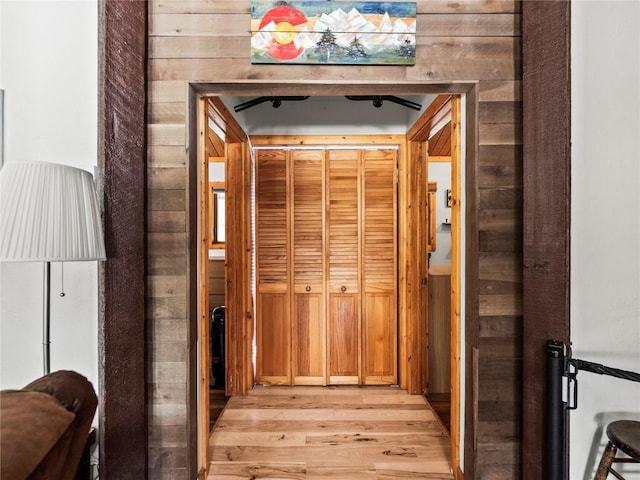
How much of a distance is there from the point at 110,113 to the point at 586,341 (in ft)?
7.60

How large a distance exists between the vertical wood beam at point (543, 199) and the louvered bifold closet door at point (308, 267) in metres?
1.66

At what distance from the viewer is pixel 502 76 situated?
5.21 feet

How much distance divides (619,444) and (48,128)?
8.83 ft

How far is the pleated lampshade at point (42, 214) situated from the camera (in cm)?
101

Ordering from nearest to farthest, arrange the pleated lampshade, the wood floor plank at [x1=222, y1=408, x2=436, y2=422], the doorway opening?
1. the pleated lampshade
2. the wood floor plank at [x1=222, y1=408, x2=436, y2=422]
3. the doorway opening

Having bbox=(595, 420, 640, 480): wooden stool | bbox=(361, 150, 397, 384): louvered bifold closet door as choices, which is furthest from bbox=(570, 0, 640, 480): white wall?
bbox=(361, 150, 397, 384): louvered bifold closet door

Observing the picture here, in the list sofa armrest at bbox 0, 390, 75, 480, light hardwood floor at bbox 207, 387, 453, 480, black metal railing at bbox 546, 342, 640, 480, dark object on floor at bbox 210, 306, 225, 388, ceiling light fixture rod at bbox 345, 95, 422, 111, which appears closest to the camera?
sofa armrest at bbox 0, 390, 75, 480

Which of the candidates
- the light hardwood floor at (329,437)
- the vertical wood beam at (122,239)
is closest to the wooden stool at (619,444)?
the light hardwood floor at (329,437)

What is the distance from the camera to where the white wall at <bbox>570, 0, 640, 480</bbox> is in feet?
4.74

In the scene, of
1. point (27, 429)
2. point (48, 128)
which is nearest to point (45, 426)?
point (27, 429)

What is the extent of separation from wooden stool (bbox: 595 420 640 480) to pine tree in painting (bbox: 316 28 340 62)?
2.01m

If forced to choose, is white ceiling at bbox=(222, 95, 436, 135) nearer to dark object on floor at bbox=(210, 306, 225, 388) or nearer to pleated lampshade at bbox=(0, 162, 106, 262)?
dark object on floor at bbox=(210, 306, 225, 388)

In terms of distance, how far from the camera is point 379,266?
2.92 metres

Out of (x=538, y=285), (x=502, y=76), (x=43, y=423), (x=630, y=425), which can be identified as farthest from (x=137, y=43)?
(x=630, y=425)
